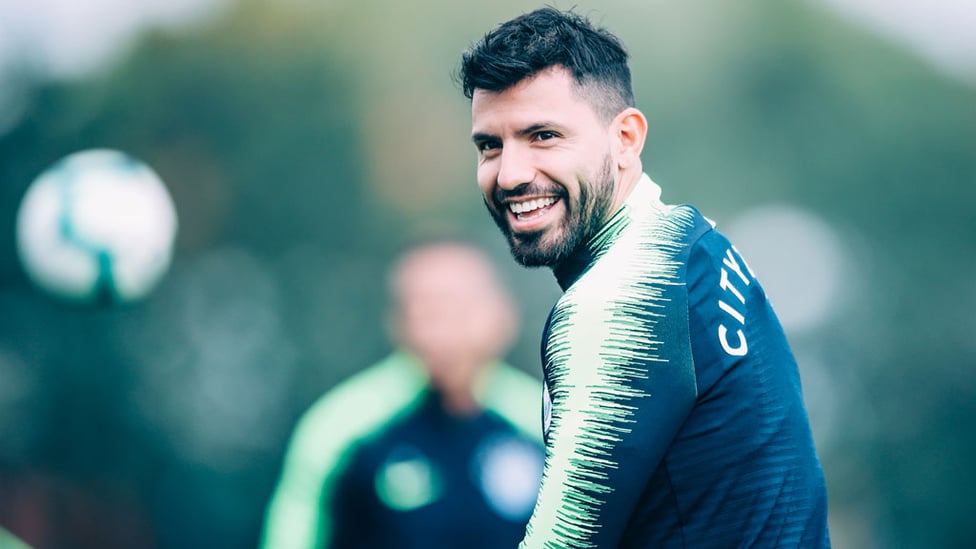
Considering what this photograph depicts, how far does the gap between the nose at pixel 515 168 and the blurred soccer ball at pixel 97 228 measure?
94.7 inches

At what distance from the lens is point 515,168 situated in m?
1.49

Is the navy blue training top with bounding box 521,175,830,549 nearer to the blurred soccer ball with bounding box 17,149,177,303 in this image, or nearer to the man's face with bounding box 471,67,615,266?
the man's face with bounding box 471,67,615,266

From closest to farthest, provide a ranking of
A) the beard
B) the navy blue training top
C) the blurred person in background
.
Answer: the navy blue training top → the beard → the blurred person in background

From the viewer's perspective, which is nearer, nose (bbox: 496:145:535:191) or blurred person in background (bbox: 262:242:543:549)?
nose (bbox: 496:145:535:191)

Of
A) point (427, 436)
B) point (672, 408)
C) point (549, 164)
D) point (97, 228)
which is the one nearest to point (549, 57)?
point (549, 164)

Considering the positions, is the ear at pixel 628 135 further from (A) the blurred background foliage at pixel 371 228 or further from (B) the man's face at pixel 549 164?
(A) the blurred background foliage at pixel 371 228

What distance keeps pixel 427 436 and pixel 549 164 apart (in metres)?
2.05

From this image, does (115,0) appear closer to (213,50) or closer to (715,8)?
(213,50)

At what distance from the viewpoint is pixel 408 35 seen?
3660mm

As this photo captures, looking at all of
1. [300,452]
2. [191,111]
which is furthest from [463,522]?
[191,111]

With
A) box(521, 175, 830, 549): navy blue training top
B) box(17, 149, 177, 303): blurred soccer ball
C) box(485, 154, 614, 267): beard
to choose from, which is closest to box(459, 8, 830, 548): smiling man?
box(521, 175, 830, 549): navy blue training top

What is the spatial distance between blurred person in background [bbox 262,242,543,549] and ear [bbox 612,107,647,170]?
1.96 metres

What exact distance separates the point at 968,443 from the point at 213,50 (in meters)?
3.55

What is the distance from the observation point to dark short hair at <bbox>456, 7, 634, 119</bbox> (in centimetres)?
149
